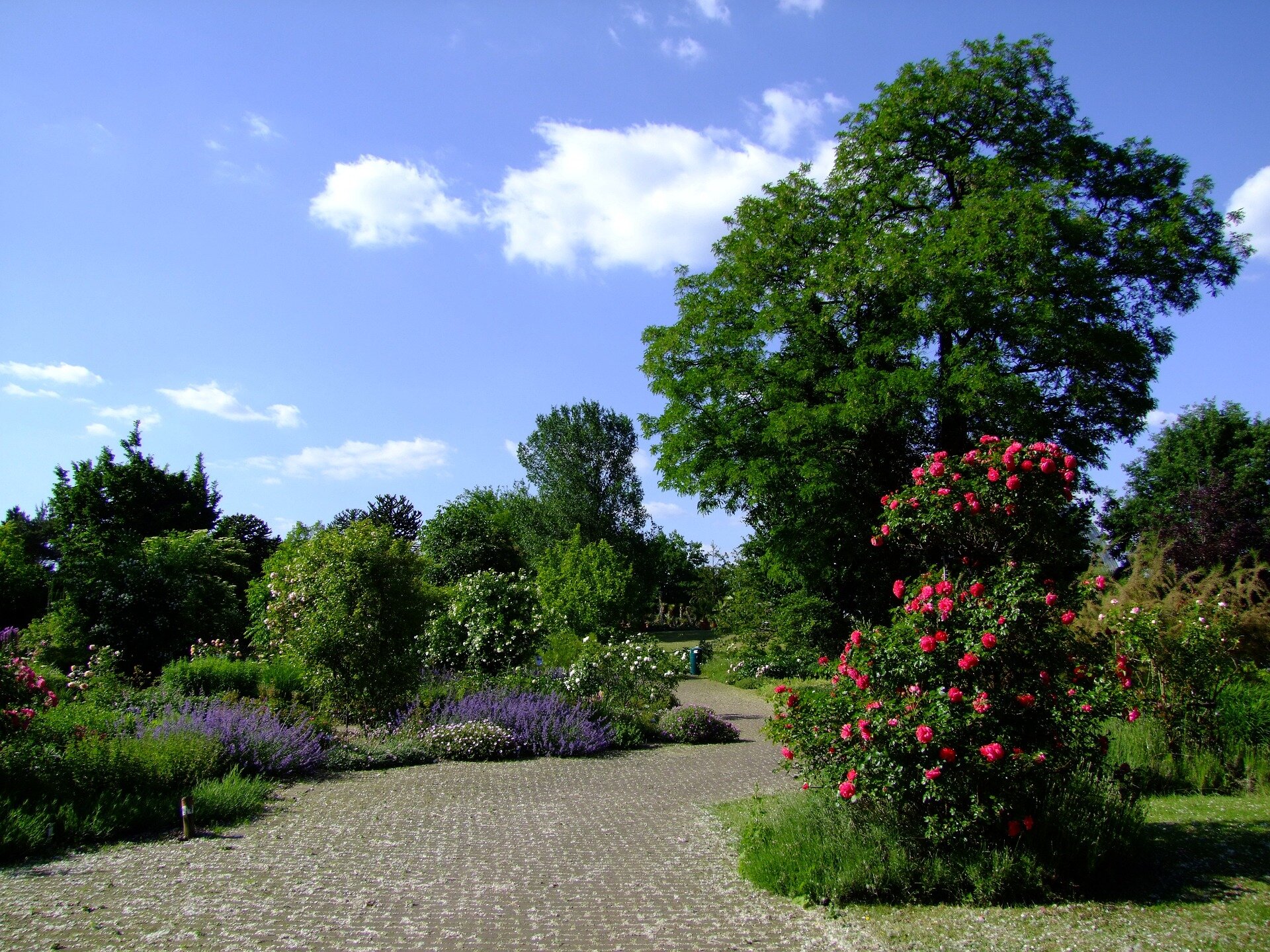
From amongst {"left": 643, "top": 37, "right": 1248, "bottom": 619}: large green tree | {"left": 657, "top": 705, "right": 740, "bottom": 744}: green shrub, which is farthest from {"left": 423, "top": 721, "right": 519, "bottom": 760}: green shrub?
{"left": 643, "top": 37, "right": 1248, "bottom": 619}: large green tree

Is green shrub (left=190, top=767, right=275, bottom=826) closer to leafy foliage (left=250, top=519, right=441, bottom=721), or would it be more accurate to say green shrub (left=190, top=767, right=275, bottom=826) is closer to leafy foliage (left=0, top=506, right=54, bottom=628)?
leafy foliage (left=250, top=519, right=441, bottom=721)

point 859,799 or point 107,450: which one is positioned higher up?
point 107,450

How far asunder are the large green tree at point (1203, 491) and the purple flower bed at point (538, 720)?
1661 centimetres

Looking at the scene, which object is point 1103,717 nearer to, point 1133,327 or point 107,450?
point 1133,327

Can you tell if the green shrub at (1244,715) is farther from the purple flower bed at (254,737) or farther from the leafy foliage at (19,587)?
the leafy foliage at (19,587)

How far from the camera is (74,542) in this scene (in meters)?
19.3

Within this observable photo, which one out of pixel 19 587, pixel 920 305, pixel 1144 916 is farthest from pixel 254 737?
pixel 19 587

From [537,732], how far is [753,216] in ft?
48.4

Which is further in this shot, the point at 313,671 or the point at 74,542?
the point at 74,542

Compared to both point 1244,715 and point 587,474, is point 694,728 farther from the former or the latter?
point 587,474

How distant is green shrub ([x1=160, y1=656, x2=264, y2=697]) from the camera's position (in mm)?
11297

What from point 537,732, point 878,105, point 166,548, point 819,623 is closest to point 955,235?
point 878,105

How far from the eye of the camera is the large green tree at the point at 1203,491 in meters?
22.1

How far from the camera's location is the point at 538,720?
34.0 ft
